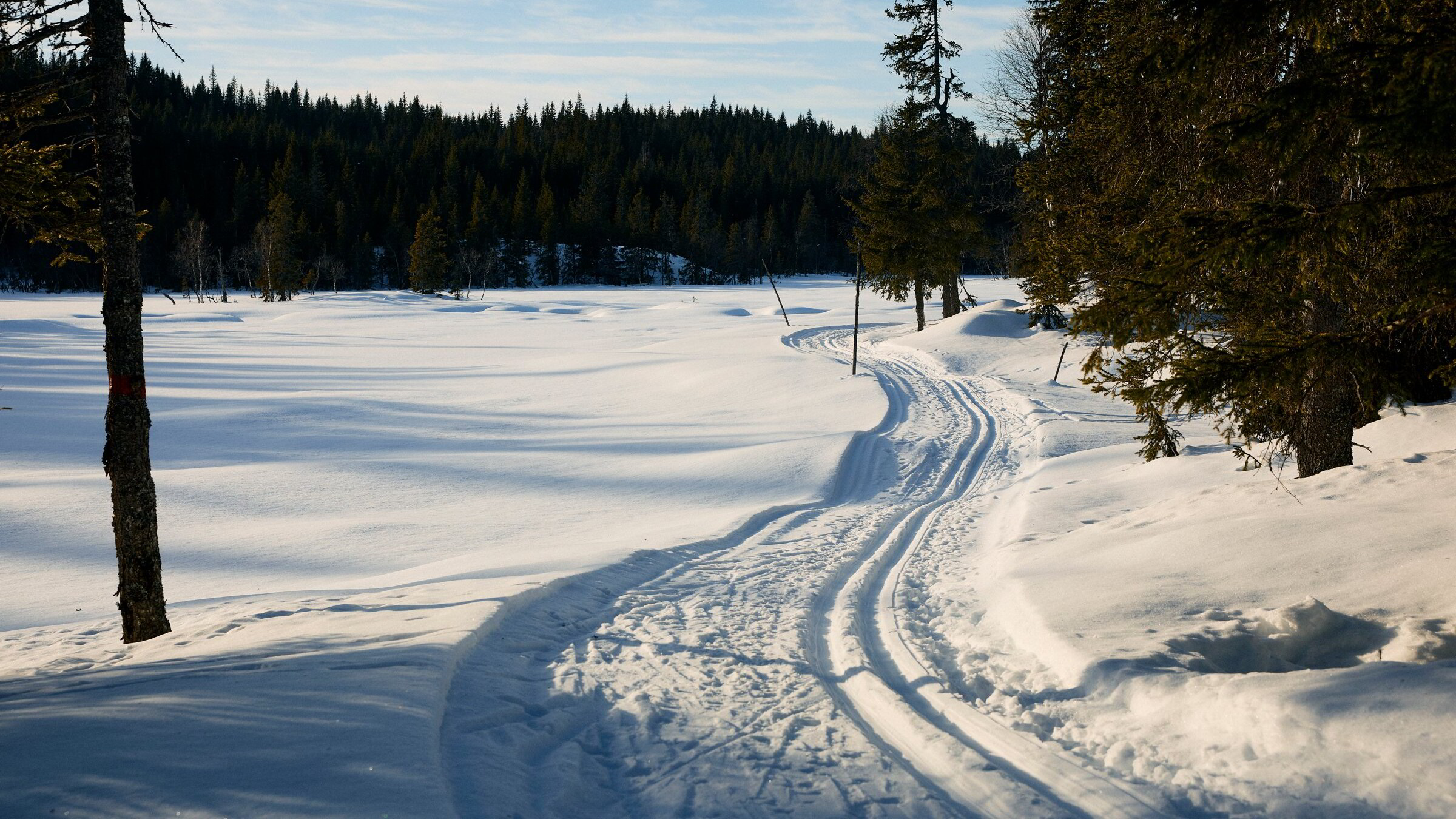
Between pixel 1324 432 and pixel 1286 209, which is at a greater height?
pixel 1286 209

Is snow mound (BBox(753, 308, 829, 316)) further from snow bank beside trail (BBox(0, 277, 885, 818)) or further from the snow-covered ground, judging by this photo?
the snow-covered ground

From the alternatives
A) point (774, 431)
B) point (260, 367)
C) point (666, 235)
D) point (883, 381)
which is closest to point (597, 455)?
point (774, 431)

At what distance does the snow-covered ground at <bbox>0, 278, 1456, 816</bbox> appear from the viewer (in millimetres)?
3955

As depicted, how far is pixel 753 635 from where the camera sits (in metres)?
6.44

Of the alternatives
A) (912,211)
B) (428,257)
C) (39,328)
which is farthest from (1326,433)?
(428,257)

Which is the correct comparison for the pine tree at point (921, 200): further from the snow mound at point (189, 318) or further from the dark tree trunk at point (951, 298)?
the snow mound at point (189, 318)

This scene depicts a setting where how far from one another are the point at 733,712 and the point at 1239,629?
3559 mm

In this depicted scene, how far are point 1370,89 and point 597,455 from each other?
Result: 1406 centimetres

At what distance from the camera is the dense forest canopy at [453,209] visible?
8050cm

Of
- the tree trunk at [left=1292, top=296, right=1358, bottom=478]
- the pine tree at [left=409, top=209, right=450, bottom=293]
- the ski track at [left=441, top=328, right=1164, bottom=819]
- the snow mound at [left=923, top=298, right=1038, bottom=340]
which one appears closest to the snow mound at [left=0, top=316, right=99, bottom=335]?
the pine tree at [left=409, top=209, right=450, bottom=293]

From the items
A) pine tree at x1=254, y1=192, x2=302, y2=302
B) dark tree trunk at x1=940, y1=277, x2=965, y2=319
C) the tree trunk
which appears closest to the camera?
the tree trunk

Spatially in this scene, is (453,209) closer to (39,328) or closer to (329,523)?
(39,328)

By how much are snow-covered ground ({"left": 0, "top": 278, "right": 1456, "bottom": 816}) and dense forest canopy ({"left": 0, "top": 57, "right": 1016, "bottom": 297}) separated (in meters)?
A: 64.5

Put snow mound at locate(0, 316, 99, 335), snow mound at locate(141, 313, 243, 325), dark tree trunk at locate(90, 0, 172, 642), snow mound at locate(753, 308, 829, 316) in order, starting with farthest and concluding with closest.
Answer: snow mound at locate(753, 308, 829, 316)
snow mound at locate(141, 313, 243, 325)
snow mound at locate(0, 316, 99, 335)
dark tree trunk at locate(90, 0, 172, 642)
